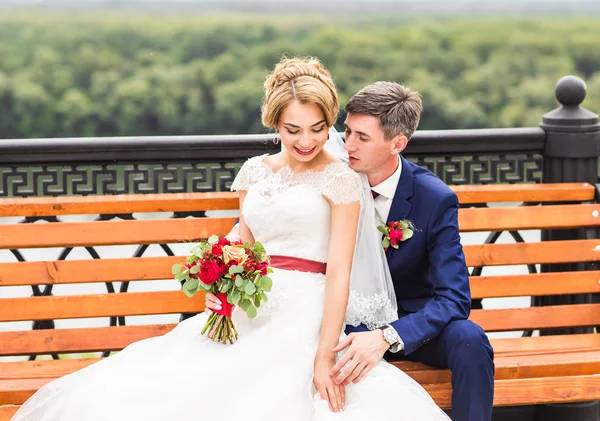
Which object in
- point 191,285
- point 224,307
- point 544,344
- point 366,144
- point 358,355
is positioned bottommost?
point 544,344

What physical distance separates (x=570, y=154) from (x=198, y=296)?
216 cm

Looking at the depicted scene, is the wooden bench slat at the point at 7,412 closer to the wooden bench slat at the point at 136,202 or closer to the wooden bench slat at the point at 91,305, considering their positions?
the wooden bench slat at the point at 91,305

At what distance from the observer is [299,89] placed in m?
3.29

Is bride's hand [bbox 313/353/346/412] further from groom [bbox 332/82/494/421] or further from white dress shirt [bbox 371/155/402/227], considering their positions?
white dress shirt [bbox 371/155/402/227]

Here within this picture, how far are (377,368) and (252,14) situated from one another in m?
15.2

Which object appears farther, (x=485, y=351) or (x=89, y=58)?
(x=89, y=58)

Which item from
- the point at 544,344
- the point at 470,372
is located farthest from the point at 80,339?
the point at 544,344

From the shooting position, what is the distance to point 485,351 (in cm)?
318

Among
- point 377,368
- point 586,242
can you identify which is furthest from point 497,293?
point 377,368

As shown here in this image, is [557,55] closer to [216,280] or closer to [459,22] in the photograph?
[459,22]

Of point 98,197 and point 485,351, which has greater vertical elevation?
point 98,197

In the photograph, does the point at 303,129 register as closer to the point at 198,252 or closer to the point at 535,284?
the point at 198,252

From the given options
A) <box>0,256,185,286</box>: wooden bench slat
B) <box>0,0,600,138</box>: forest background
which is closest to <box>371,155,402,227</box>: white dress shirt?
<box>0,256,185,286</box>: wooden bench slat

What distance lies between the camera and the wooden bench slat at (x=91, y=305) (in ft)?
12.8
